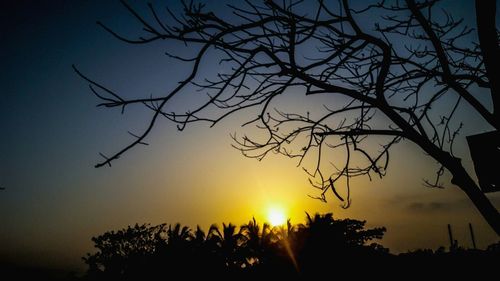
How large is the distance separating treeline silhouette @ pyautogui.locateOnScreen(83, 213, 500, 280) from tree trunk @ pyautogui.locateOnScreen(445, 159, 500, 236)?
22845 millimetres

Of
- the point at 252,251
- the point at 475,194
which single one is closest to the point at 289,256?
the point at 252,251

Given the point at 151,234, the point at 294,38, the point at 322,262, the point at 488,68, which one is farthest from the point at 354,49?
the point at 151,234

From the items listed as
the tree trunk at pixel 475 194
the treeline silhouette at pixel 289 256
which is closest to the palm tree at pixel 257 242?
the treeline silhouette at pixel 289 256

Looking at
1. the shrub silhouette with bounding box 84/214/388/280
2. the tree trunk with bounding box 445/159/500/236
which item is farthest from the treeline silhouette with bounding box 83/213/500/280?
the tree trunk with bounding box 445/159/500/236

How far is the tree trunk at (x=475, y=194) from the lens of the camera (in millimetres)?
2463

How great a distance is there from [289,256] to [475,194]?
1129 inches

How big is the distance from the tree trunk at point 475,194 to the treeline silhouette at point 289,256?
2285 cm

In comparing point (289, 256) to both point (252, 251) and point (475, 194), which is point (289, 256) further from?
point (475, 194)

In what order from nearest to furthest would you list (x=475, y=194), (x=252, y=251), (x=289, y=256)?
1. (x=475, y=194)
2. (x=289, y=256)
3. (x=252, y=251)

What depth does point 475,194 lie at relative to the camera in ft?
8.39

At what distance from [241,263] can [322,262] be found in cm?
1091

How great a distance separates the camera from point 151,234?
53.6 metres

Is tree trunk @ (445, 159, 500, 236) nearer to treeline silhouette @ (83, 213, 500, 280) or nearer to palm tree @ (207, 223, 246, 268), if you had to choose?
treeline silhouette @ (83, 213, 500, 280)

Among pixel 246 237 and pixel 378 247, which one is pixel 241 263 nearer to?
pixel 246 237
